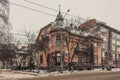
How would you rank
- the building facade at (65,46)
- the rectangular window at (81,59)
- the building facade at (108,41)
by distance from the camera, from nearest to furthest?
the building facade at (65,46) < the rectangular window at (81,59) < the building facade at (108,41)

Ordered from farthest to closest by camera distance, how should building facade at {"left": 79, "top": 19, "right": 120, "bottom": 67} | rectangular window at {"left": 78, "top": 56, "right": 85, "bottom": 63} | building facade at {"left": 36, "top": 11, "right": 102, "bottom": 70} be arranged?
1. building facade at {"left": 79, "top": 19, "right": 120, "bottom": 67}
2. rectangular window at {"left": 78, "top": 56, "right": 85, "bottom": 63}
3. building facade at {"left": 36, "top": 11, "right": 102, "bottom": 70}

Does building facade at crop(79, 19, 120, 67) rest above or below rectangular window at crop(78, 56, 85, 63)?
above

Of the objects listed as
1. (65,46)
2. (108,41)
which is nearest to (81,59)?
(65,46)

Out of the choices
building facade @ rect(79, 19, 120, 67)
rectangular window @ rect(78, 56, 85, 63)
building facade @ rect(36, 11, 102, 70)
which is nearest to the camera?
building facade @ rect(36, 11, 102, 70)

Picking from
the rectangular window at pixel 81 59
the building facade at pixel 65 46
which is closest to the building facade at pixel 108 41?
the building facade at pixel 65 46

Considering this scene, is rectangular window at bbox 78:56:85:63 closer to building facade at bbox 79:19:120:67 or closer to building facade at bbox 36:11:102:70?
building facade at bbox 36:11:102:70

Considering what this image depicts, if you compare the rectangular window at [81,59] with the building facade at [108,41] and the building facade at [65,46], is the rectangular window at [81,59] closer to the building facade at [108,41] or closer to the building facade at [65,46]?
the building facade at [65,46]

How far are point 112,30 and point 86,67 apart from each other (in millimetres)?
31823

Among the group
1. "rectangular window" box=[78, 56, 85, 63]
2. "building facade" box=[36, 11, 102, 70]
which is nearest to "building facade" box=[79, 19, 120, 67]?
"building facade" box=[36, 11, 102, 70]

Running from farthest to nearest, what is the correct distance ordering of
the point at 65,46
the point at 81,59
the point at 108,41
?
the point at 108,41 → the point at 81,59 → the point at 65,46

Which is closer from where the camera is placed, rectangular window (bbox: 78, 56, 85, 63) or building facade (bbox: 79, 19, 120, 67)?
rectangular window (bbox: 78, 56, 85, 63)

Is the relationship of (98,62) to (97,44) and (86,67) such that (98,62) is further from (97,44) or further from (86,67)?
(86,67)

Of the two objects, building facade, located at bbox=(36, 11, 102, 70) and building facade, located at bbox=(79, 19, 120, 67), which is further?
building facade, located at bbox=(79, 19, 120, 67)

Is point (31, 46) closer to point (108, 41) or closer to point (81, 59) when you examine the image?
point (81, 59)
